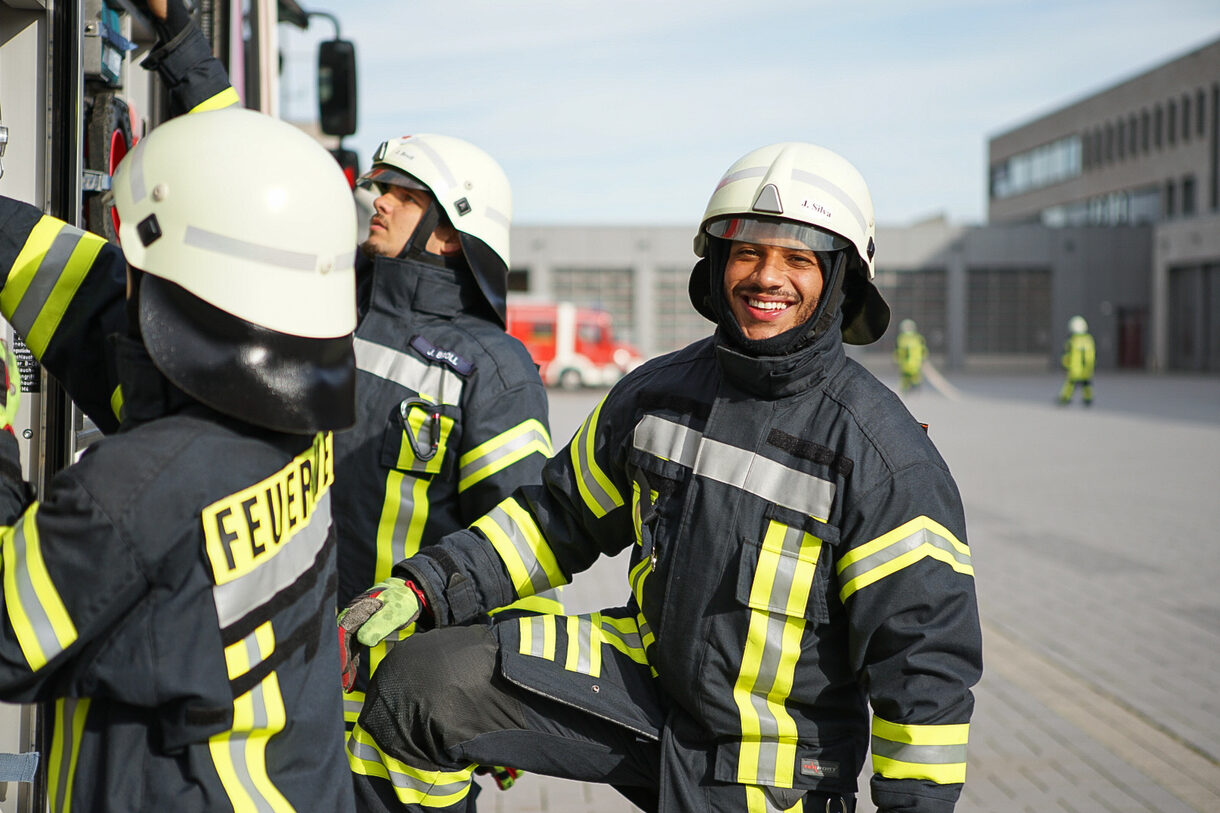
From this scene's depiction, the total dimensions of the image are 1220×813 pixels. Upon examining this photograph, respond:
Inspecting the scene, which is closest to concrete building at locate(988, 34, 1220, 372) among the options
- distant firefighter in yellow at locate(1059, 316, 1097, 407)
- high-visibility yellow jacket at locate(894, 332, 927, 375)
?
high-visibility yellow jacket at locate(894, 332, 927, 375)

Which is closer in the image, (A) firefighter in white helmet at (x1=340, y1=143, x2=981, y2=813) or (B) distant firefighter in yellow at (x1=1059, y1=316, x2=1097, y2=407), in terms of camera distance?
(A) firefighter in white helmet at (x1=340, y1=143, x2=981, y2=813)

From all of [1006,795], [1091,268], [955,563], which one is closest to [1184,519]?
[1006,795]

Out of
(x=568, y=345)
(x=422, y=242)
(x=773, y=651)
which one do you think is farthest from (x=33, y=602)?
(x=568, y=345)

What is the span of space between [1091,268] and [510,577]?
5063cm

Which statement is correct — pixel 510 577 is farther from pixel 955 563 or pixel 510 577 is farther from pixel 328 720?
pixel 955 563

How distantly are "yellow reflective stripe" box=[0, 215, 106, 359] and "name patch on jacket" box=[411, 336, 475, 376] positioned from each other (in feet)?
3.69

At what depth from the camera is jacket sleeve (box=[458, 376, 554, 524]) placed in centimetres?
302

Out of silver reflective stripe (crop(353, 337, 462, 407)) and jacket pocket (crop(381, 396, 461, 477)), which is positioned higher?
silver reflective stripe (crop(353, 337, 462, 407))

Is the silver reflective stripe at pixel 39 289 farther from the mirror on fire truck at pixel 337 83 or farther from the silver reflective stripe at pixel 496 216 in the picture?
the mirror on fire truck at pixel 337 83

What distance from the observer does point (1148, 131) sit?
2000 inches

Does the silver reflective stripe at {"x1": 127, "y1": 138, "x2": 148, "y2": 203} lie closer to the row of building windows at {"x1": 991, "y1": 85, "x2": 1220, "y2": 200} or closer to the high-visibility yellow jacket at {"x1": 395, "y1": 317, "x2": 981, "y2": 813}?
the high-visibility yellow jacket at {"x1": 395, "y1": 317, "x2": 981, "y2": 813}

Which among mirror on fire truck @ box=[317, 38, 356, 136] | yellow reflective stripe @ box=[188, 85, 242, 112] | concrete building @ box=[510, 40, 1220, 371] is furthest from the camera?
concrete building @ box=[510, 40, 1220, 371]

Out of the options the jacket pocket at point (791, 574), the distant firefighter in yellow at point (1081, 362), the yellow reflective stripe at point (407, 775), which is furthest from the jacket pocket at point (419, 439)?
the distant firefighter in yellow at point (1081, 362)

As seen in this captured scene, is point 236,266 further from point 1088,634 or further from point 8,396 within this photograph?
point 1088,634
